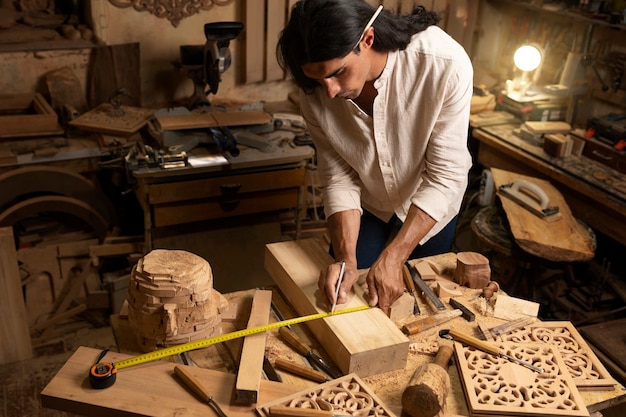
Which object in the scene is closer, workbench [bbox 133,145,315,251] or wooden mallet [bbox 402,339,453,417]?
wooden mallet [bbox 402,339,453,417]

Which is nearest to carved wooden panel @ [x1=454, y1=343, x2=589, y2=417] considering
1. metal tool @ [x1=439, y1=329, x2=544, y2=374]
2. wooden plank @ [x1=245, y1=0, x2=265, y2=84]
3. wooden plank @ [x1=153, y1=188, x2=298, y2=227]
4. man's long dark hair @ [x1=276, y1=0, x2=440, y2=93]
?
metal tool @ [x1=439, y1=329, x2=544, y2=374]

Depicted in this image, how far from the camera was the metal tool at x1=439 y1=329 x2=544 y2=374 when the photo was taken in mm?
1809

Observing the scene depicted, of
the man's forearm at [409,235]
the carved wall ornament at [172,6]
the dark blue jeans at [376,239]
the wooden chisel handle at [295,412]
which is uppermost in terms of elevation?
the carved wall ornament at [172,6]

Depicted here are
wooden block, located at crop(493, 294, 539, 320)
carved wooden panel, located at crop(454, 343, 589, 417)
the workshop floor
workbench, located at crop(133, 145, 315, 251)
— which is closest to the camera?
carved wooden panel, located at crop(454, 343, 589, 417)

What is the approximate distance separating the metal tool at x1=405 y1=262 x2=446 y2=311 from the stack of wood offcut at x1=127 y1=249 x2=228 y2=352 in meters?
0.72

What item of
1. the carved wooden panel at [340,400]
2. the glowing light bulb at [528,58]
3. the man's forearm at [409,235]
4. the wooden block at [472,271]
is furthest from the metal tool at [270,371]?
the glowing light bulb at [528,58]

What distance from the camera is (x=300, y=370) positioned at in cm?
176

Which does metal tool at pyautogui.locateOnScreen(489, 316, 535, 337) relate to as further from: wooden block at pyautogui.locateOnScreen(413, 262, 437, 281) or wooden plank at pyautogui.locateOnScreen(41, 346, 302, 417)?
wooden plank at pyautogui.locateOnScreen(41, 346, 302, 417)

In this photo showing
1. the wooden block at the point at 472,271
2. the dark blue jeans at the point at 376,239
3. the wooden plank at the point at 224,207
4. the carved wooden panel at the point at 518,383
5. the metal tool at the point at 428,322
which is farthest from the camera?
the wooden plank at the point at 224,207

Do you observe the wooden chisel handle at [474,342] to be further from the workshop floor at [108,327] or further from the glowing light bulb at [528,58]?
the glowing light bulb at [528,58]

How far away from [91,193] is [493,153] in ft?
8.36

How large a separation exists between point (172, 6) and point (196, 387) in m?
2.96

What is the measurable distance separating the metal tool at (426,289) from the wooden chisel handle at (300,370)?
52 centimetres

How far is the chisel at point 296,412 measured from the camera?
60.6 inches
